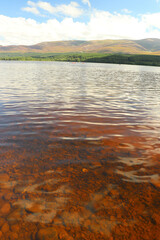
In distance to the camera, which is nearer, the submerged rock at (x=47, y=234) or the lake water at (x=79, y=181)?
the submerged rock at (x=47, y=234)

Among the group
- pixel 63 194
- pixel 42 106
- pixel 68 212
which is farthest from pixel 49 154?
pixel 42 106

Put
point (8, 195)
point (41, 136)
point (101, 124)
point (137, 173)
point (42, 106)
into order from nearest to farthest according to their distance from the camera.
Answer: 1. point (8, 195)
2. point (137, 173)
3. point (41, 136)
4. point (101, 124)
5. point (42, 106)

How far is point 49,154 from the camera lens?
22.9 feet

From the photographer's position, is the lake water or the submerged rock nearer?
the submerged rock

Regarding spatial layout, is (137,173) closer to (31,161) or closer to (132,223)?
(132,223)

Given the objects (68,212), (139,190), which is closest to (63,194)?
(68,212)

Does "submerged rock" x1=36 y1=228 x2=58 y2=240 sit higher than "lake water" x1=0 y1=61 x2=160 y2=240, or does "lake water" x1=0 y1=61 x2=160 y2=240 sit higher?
"lake water" x1=0 y1=61 x2=160 y2=240

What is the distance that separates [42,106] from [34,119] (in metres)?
3.89

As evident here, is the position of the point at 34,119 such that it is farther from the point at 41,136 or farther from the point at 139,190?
the point at 139,190

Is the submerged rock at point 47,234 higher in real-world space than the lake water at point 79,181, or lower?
lower

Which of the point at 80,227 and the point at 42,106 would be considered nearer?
the point at 80,227

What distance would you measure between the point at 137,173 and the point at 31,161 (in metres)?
3.79

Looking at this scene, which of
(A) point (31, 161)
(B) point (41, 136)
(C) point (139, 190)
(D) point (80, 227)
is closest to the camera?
(D) point (80, 227)

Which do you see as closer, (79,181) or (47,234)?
(47,234)
